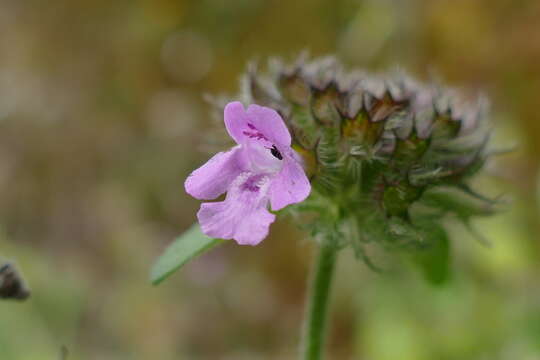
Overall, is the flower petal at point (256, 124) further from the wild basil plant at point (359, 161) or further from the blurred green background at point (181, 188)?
the blurred green background at point (181, 188)

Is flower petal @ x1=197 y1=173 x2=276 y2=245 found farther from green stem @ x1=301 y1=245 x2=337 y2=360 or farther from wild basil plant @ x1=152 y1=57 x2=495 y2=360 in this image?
green stem @ x1=301 y1=245 x2=337 y2=360

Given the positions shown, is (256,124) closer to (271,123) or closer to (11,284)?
(271,123)

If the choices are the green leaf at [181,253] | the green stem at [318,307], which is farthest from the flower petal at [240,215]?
the green stem at [318,307]

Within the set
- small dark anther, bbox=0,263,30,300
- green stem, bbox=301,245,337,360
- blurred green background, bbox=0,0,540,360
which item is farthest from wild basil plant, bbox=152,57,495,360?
blurred green background, bbox=0,0,540,360

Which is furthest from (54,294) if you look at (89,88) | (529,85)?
(529,85)

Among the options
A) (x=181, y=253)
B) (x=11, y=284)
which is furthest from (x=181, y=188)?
(x=11, y=284)
